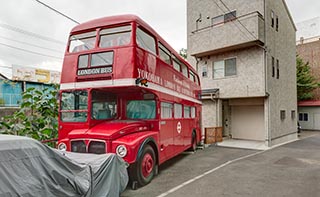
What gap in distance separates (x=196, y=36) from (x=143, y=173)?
35.7 ft

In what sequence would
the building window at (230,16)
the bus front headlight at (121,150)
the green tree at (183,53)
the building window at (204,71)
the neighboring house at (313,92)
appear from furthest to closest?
the green tree at (183,53) < the neighboring house at (313,92) < the building window at (204,71) < the building window at (230,16) < the bus front headlight at (121,150)

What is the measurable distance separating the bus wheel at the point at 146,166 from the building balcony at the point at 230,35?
8.98 metres

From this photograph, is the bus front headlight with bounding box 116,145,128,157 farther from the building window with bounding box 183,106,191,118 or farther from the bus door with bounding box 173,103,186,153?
the building window with bounding box 183,106,191,118

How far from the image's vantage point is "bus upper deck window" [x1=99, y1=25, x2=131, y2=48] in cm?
543

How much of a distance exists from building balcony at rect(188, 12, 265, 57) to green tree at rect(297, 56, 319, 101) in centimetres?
1428

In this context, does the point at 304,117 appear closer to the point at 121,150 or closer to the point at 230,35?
the point at 230,35

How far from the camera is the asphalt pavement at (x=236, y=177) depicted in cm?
488

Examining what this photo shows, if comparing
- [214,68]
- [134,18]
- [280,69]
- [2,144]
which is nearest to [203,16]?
[214,68]

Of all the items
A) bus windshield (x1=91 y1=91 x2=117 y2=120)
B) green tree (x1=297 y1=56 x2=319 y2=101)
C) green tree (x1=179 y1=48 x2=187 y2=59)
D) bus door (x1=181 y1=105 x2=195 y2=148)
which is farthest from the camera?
green tree (x1=179 y1=48 x2=187 y2=59)

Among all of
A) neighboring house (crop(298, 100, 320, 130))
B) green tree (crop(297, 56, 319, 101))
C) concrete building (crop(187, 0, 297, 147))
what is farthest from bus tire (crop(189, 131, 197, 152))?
neighboring house (crop(298, 100, 320, 130))

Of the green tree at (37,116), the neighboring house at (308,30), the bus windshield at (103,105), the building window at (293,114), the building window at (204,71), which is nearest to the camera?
the bus windshield at (103,105)

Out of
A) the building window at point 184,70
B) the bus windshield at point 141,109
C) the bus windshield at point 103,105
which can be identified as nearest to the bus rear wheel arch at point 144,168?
the bus windshield at point 141,109

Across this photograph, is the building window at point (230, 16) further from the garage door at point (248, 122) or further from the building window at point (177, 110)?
the building window at point (177, 110)

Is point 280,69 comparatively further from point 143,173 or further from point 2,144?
point 2,144
